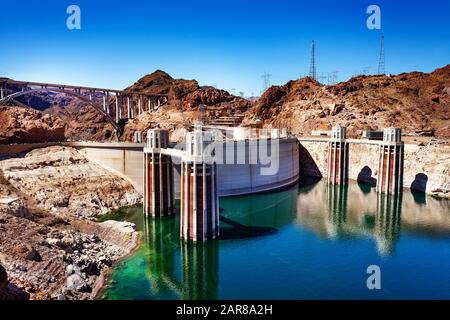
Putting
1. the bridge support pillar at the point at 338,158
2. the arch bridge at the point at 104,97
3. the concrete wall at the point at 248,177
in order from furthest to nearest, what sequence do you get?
the arch bridge at the point at 104,97 → the bridge support pillar at the point at 338,158 → the concrete wall at the point at 248,177

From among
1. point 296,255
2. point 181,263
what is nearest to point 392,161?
point 296,255

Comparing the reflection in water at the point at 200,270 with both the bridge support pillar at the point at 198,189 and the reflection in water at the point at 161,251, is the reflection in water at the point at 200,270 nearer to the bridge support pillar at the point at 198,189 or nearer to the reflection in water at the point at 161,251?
the reflection in water at the point at 161,251

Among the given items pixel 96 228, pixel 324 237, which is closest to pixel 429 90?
pixel 324 237

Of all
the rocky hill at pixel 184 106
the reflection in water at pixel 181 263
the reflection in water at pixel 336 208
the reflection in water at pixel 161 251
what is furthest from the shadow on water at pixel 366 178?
the rocky hill at pixel 184 106
